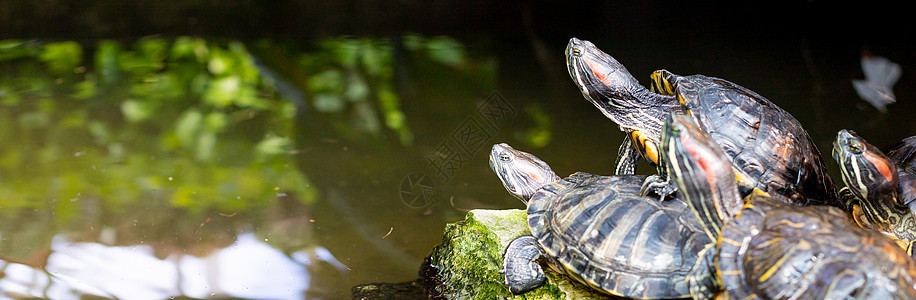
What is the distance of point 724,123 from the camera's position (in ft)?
7.07

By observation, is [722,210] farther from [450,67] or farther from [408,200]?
[450,67]

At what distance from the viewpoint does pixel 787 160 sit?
2.08m

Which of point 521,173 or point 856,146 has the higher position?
point 856,146

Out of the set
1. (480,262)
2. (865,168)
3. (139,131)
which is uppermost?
(865,168)

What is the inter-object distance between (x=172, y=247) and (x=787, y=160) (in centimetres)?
267

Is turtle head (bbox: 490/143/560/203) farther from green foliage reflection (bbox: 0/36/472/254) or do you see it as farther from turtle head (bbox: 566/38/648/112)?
green foliage reflection (bbox: 0/36/472/254)

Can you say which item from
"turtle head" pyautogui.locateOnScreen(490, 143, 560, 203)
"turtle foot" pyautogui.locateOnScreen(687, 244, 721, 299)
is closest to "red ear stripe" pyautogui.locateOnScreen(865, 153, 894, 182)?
"turtle foot" pyautogui.locateOnScreen(687, 244, 721, 299)

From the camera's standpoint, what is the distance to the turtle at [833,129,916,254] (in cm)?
192

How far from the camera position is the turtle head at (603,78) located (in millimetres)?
2543

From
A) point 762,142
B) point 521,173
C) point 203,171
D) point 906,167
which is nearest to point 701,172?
point 762,142

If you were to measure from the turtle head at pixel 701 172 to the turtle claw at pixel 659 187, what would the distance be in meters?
0.25
